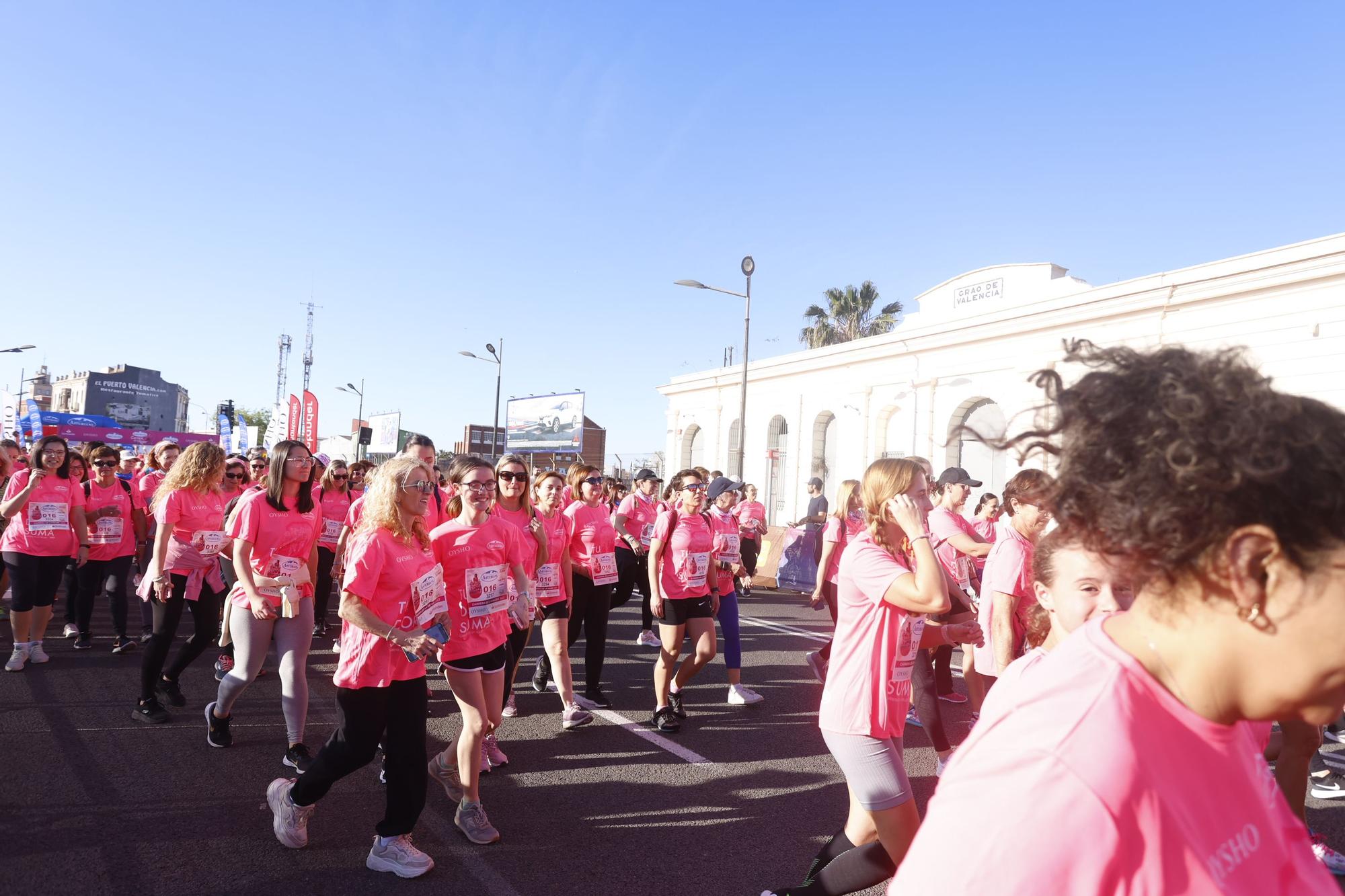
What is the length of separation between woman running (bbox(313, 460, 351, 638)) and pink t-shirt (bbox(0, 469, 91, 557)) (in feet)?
7.31

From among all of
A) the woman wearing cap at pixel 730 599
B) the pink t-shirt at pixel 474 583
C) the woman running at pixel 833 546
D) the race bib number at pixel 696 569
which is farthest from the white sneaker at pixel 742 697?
the pink t-shirt at pixel 474 583

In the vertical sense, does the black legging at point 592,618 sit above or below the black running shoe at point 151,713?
above

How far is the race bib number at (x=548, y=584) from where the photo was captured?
661cm

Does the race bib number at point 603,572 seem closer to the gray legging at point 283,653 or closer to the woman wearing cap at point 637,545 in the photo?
the woman wearing cap at point 637,545

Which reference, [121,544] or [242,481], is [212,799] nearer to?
[242,481]

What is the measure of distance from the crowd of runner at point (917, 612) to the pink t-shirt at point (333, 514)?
0.12 ft

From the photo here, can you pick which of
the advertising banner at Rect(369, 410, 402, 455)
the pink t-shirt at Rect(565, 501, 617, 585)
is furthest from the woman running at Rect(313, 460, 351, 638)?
the advertising banner at Rect(369, 410, 402, 455)

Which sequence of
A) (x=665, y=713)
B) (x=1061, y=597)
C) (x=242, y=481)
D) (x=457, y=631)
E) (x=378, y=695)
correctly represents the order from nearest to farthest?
(x=1061, y=597)
(x=378, y=695)
(x=457, y=631)
(x=665, y=713)
(x=242, y=481)

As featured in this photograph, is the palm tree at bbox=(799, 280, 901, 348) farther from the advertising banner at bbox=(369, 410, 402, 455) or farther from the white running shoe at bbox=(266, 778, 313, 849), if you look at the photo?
the white running shoe at bbox=(266, 778, 313, 849)

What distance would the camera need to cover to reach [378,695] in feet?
12.7

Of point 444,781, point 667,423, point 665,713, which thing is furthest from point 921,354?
point 444,781

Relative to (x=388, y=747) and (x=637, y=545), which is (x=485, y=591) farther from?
(x=637, y=545)

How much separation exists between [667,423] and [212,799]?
112 ft

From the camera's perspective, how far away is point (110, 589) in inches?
335
